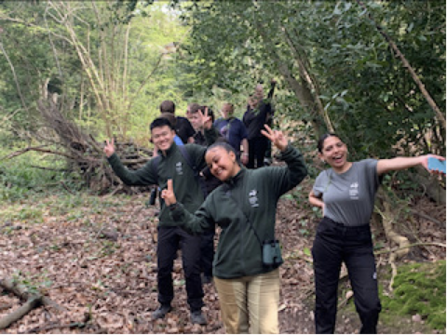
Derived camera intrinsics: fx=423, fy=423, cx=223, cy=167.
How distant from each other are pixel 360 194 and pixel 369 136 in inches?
89.1

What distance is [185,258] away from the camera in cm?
478

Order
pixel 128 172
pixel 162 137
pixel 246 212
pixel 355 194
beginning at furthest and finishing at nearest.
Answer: pixel 128 172 → pixel 162 137 → pixel 355 194 → pixel 246 212

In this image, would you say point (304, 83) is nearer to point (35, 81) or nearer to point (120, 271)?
point (120, 271)

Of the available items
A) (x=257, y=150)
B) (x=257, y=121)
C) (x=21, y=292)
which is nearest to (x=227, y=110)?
(x=257, y=121)

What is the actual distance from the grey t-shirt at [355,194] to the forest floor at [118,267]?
1.50m

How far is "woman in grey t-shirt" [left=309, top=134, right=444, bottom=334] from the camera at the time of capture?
3525 mm

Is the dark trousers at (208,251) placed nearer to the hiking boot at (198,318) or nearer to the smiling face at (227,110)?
the hiking boot at (198,318)

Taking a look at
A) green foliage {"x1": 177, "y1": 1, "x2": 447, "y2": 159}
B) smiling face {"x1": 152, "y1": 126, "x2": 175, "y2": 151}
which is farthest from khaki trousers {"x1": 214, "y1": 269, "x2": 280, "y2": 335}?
green foliage {"x1": 177, "y1": 1, "x2": 447, "y2": 159}

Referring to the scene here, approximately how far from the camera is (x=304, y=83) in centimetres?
712

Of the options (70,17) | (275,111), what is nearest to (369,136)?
(275,111)

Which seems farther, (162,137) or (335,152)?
(162,137)

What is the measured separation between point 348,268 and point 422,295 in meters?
1.43

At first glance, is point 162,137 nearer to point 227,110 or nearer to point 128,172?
point 128,172

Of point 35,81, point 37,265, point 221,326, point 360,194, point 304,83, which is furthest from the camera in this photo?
point 35,81
